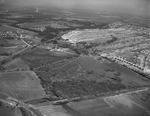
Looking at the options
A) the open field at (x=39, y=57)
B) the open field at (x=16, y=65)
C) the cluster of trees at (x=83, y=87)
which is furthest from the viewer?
the open field at (x=39, y=57)

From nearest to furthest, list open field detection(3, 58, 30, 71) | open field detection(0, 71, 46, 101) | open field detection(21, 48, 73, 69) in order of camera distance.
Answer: open field detection(0, 71, 46, 101), open field detection(3, 58, 30, 71), open field detection(21, 48, 73, 69)

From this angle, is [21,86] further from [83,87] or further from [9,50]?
[9,50]

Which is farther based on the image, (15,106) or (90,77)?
(90,77)

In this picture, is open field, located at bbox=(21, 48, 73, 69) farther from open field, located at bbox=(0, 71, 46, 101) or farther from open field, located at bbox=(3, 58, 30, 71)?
open field, located at bbox=(0, 71, 46, 101)

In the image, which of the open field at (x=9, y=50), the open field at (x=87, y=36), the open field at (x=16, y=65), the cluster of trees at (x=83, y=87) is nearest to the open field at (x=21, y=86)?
the open field at (x=16, y=65)

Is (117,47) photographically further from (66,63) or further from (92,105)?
(92,105)

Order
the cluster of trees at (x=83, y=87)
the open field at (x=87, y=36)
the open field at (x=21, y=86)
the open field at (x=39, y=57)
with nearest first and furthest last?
the open field at (x=21, y=86) → the cluster of trees at (x=83, y=87) → the open field at (x=39, y=57) → the open field at (x=87, y=36)

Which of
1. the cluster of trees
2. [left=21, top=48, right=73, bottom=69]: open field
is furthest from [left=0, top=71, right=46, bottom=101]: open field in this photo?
[left=21, top=48, right=73, bottom=69]: open field

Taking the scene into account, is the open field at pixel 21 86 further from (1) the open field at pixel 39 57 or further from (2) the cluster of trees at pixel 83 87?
(1) the open field at pixel 39 57

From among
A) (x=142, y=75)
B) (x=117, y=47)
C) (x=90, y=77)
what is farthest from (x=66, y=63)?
(x=117, y=47)
